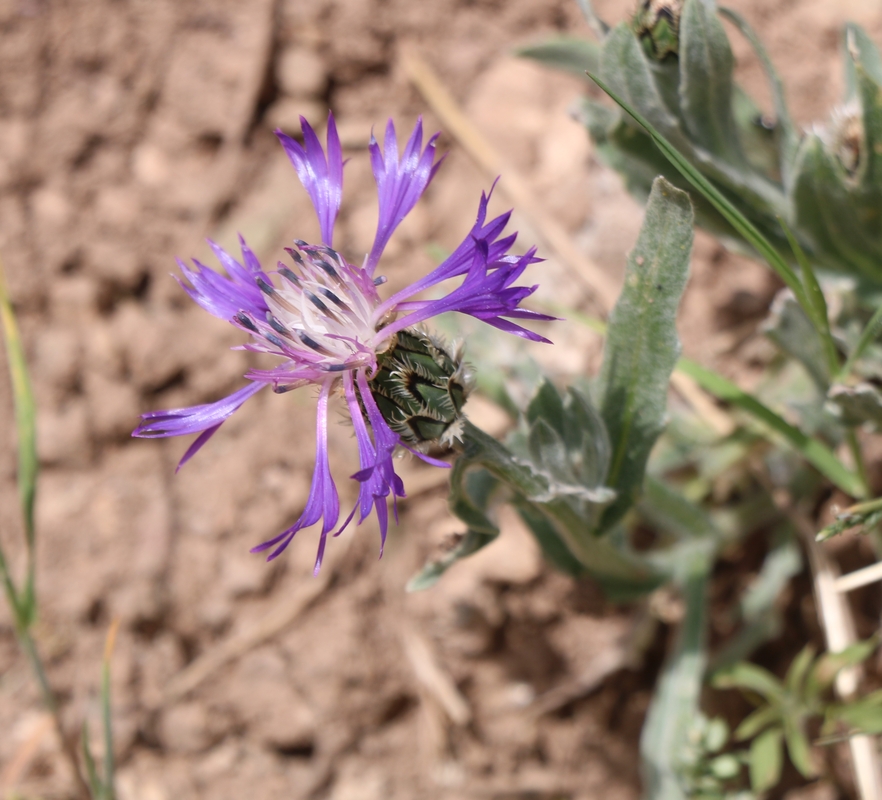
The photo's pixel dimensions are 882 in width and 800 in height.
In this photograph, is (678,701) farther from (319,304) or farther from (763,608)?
(319,304)

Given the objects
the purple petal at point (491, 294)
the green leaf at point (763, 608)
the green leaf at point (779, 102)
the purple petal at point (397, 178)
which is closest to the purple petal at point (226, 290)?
the purple petal at point (397, 178)

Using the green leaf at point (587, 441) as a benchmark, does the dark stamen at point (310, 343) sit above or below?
above

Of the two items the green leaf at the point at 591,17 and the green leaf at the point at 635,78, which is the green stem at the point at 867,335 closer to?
the green leaf at the point at 635,78

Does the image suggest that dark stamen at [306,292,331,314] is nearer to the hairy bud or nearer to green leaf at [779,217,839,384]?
the hairy bud

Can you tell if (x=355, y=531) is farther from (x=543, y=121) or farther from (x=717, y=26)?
(x=717, y=26)

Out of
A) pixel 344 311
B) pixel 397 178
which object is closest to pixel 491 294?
pixel 344 311

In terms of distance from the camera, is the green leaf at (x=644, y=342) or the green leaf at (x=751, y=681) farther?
the green leaf at (x=751, y=681)
